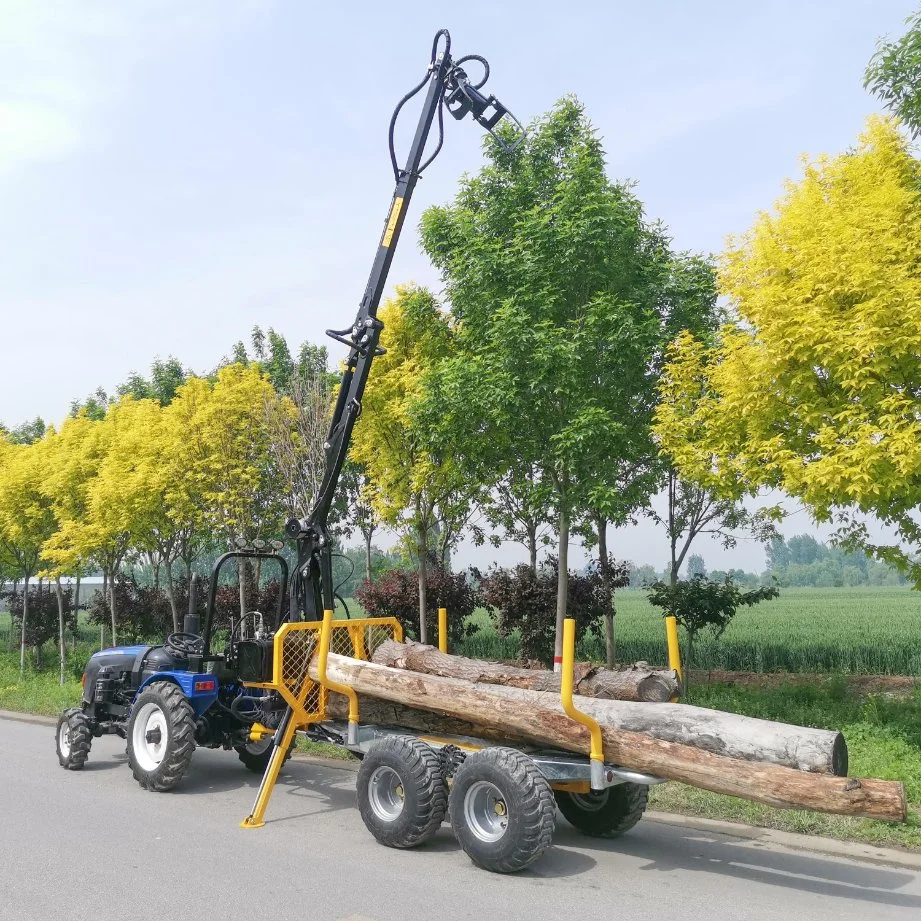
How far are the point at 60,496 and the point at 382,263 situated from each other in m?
14.1

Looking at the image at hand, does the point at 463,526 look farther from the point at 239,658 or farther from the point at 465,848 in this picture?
the point at 465,848

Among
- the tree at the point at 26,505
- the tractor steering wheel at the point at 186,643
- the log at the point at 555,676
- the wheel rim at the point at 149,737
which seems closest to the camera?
the log at the point at 555,676

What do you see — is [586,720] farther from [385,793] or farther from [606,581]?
[606,581]

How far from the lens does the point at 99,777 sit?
9.35 metres

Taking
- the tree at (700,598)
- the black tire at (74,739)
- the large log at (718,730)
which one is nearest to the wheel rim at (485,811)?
the large log at (718,730)

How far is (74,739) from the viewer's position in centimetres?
966

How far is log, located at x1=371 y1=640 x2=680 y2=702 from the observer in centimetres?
657

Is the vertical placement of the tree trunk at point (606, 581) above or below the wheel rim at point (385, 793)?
above

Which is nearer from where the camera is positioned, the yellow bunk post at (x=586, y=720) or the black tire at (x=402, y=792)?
the yellow bunk post at (x=586, y=720)

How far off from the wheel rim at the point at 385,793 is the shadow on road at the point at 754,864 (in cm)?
131

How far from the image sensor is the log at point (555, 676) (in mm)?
6570

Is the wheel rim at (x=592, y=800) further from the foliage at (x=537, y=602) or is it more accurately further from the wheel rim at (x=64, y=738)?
the foliage at (x=537, y=602)

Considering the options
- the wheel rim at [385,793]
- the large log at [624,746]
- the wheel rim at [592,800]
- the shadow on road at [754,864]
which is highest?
the large log at [624,746]

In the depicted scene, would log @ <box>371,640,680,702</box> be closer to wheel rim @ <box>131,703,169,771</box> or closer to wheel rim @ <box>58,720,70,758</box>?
wheel rim @ <box>131,703,169,771</box>
